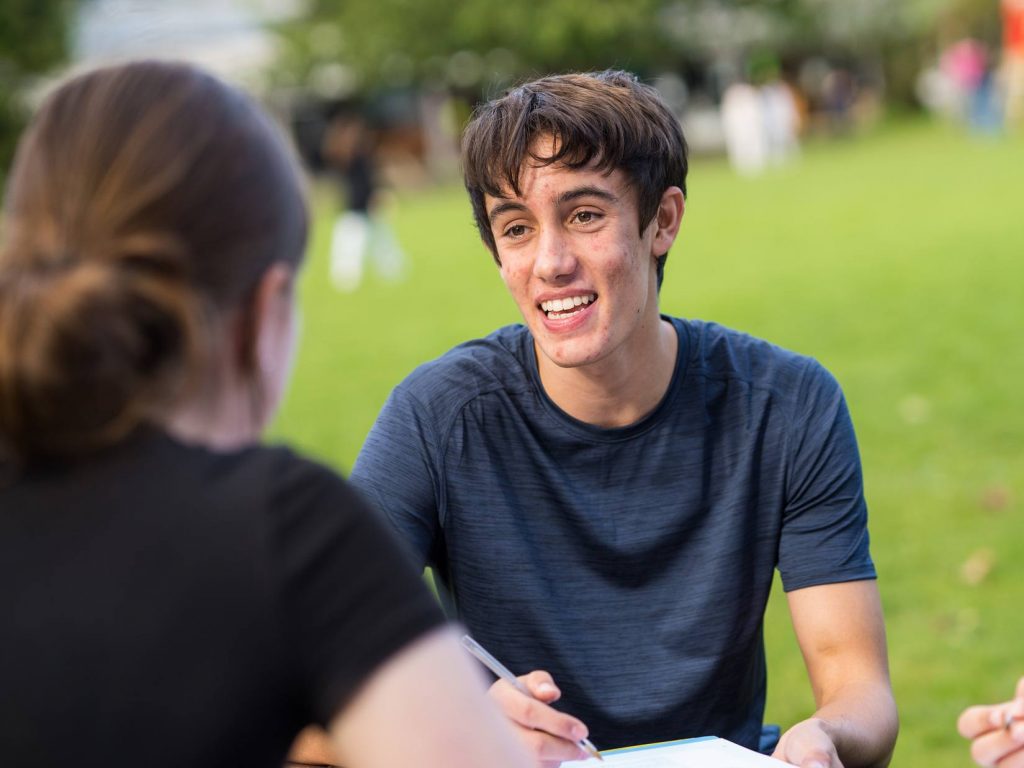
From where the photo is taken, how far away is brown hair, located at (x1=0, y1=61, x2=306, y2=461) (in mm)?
1385

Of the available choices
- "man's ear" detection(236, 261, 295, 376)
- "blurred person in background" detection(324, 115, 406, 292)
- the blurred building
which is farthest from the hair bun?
the blurred building

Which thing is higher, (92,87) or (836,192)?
(92,87)

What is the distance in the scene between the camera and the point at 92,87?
154 centimetres

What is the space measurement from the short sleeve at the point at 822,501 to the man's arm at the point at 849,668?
0.03 metres

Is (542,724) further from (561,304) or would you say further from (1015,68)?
(1015,68)

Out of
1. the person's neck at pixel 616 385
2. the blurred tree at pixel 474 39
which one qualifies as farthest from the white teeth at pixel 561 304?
the blurred tree at pixel 474 39

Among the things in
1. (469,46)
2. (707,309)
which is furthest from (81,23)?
(707,309)

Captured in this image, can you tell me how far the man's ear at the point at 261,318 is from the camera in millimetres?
1589

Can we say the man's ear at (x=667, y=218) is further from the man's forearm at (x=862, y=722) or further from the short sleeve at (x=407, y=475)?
the man's forearm at (x=862, y=722)

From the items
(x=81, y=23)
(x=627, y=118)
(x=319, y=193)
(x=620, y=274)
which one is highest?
(x=81, y=23)

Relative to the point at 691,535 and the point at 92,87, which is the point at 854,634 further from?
the point at 92,87

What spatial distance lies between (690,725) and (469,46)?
44.1 meters

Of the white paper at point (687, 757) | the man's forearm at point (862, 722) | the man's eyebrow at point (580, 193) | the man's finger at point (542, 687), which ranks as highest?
the man's eyebrow at point (580, 193)

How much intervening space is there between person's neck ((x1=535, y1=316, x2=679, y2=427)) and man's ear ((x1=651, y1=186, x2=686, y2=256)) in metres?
0.30
